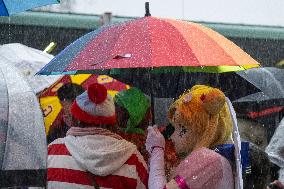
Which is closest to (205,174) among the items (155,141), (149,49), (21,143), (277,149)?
(155,141)

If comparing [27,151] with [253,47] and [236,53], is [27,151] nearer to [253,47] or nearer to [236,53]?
[236,53]

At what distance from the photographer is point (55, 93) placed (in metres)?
6.22

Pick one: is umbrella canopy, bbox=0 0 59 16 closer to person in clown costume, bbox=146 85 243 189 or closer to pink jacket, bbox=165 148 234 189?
person in clown costume, bbox=146 85 243 189

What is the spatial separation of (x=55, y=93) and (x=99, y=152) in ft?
9.73

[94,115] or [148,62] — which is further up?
[148,62]

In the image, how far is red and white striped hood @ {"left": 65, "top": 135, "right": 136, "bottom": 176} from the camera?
3330 millimetres

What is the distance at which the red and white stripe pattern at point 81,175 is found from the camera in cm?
335

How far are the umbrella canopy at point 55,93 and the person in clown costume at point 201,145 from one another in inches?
97.4

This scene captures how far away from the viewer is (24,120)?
328 centimetres

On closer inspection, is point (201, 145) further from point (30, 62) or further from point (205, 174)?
point (30, 62)

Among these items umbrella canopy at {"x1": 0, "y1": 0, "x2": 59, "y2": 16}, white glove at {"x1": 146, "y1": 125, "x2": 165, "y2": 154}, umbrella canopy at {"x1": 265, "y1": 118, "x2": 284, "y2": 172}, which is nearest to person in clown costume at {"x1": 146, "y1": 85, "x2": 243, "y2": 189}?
white glove at {"x1": 146, "y1": 125, "x2": 165, "y2": 154}

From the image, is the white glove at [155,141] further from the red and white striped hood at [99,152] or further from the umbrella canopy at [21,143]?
the umbrella canopy at [21,143]

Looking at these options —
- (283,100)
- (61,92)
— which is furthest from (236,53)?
(283,100)

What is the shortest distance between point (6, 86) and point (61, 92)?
238cm
